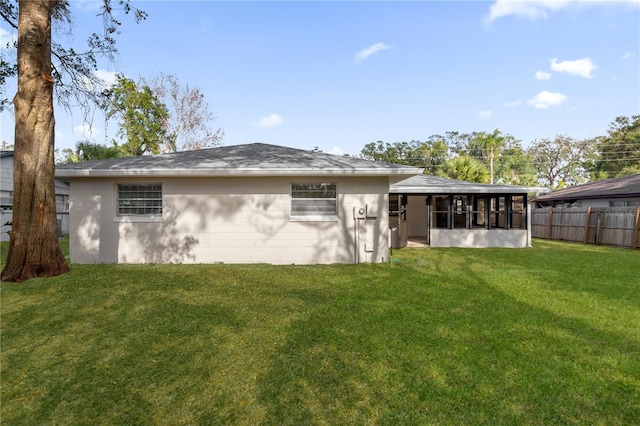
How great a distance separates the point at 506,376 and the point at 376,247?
5818 mm

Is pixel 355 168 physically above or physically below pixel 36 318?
above

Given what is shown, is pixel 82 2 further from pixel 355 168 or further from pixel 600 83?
pixel 600 83

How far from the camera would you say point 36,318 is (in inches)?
175

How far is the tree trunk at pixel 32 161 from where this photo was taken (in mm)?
6023

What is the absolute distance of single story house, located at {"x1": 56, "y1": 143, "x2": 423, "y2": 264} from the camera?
8.59 meters

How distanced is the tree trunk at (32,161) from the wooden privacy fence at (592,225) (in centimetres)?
1865

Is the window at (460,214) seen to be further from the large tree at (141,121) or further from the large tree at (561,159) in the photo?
the large tree at (561,159)

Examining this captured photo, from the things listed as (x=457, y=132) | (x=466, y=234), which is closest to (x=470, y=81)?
(x=466, y=234)

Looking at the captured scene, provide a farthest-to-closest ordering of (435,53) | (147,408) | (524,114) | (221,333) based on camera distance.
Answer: (524,114)
(435,53)
(221,333)
(147,408)

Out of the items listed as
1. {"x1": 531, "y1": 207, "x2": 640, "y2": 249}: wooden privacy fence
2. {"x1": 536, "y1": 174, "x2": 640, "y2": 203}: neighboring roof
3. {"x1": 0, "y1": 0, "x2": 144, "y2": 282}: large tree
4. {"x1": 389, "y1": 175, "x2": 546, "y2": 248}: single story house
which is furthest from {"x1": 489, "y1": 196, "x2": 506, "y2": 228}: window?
{"x1": 0, "y1": 0, "x2": 144, "y2": 282}: large tree

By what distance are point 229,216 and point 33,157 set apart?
413cm

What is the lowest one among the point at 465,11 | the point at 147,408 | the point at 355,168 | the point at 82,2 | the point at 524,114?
the point at 147,408

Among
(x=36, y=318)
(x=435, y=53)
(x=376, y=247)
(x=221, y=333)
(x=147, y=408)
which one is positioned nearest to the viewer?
(x=147, y=408)

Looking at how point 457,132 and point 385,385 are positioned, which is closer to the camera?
point 385,385
